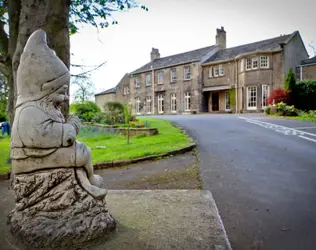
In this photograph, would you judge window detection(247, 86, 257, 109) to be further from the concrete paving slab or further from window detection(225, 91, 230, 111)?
the concrete paving slab

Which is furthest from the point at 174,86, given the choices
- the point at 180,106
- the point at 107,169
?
the point at 107,169

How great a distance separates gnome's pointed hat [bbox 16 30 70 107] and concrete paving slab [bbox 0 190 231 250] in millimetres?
1299

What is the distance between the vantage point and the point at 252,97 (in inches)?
1038

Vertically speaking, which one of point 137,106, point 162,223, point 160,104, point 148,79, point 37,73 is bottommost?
point 162,223

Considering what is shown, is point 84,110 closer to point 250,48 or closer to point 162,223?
point 162,223

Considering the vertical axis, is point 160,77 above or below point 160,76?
below

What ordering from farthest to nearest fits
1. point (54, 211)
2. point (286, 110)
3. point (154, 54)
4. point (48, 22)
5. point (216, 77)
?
1. point (154, 54)
2. point (216, 77)
3. point (286, 110)
4. point (48, 22)
5. point (54, 211)

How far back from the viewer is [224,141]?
9281 mm

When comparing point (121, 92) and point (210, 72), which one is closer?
point (210, 72)

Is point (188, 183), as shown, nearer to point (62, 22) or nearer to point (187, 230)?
point (187, 230)

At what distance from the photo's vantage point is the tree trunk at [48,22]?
14.2ft

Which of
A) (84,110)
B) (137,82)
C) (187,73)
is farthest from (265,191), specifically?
(137,82)

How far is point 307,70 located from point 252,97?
715 cm

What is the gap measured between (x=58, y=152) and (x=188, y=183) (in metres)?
3.10
